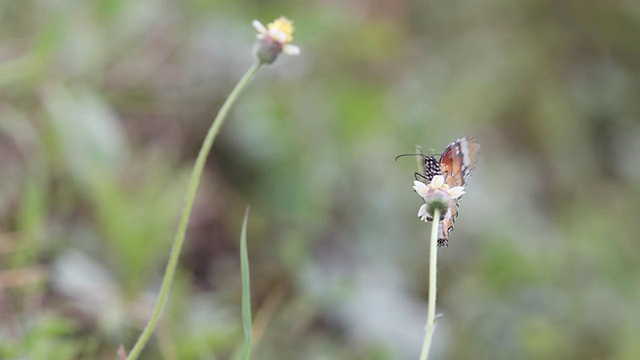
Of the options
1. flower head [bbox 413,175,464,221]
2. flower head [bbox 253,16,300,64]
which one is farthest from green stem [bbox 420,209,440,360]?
flower head [bbox 253,16,300,64]

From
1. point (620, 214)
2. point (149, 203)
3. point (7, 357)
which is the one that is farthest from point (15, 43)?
point (620, 214)

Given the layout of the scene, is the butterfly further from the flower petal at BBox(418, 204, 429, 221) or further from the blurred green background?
the blurred green background

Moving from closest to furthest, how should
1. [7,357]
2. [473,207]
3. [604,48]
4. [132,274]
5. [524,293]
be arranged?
1. [7,357]
2. [132,274]
3. [524,293]
4. [473,207]
5. [604,48]

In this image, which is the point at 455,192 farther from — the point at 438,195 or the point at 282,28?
the point at 282,28

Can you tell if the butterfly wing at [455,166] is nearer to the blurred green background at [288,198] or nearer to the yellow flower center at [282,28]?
the yellow flower center at [282,28]

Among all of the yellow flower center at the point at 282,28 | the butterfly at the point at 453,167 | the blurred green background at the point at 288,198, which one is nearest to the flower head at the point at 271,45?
the yellow flower center at the point at 282,28

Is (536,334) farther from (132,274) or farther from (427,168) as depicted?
(427,168)
